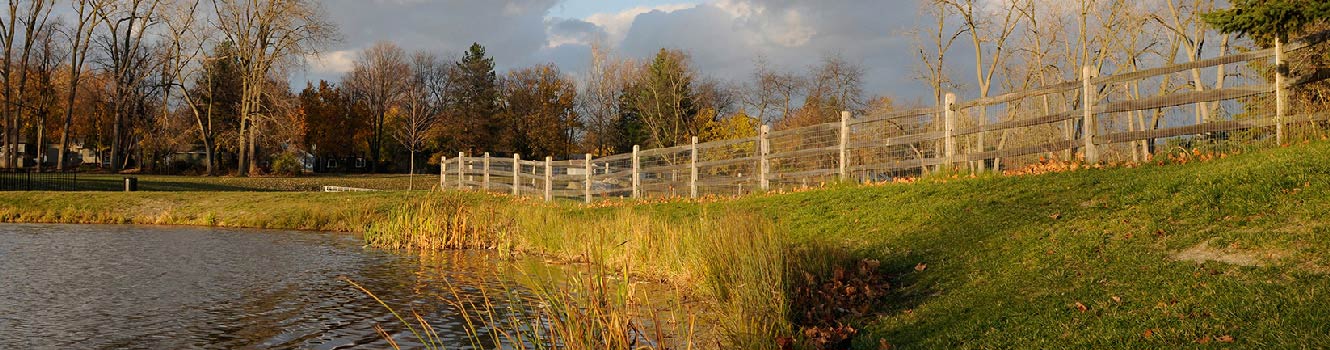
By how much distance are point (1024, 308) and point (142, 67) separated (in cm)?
5683

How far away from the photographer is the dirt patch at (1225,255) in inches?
280

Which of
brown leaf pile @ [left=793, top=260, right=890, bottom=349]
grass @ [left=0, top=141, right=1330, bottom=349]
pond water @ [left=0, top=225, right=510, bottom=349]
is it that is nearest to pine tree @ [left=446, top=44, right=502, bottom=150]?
pond water @ [left=0, top=225, right=510, bottom=349]

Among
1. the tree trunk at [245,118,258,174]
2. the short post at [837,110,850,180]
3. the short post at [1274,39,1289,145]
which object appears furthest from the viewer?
the tree trunk at [245,118,258,174]

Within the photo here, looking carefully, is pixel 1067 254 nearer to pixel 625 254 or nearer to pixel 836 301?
pixel 836 301

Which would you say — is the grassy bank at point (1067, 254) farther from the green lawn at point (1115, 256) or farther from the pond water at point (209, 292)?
the pond water at point (209, 292)

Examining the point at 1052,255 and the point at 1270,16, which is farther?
the point at 1270,16

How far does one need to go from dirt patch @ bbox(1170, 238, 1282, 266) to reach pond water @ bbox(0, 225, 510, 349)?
227 inches

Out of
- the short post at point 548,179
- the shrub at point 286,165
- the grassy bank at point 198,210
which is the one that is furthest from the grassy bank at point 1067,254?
the shrub at point 286,165

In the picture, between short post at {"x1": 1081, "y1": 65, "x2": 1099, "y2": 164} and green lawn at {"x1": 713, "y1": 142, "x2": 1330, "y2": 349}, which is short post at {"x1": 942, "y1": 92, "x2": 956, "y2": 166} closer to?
short post at {"x1": 1081, "y1": 65, "x2": 1099, "y2": 164}

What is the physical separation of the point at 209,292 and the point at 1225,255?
377 inches

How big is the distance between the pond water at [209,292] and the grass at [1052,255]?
2.12 m

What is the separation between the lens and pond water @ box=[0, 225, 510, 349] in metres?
7.84

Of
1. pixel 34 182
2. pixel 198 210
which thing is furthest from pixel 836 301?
pixel 34 182

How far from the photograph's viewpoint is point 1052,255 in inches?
326
